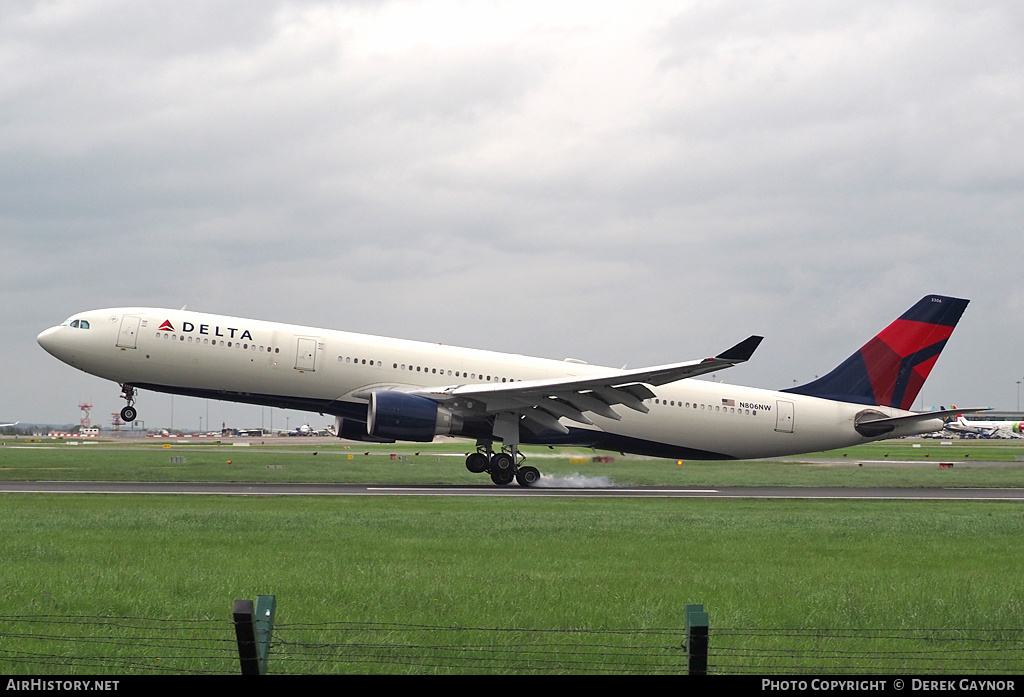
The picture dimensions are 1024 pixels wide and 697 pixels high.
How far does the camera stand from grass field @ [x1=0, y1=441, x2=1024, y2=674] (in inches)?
500

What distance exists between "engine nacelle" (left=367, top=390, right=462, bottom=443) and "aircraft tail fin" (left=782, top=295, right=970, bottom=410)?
1600cm

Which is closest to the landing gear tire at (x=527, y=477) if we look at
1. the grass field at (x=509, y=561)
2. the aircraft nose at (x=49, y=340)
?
the grass field at (x=509, y=561)

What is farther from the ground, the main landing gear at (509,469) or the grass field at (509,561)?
the main landing gear at (509,469)

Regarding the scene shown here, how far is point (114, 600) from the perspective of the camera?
12.9m

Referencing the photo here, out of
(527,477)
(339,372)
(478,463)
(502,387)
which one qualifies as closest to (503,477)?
(527,477)

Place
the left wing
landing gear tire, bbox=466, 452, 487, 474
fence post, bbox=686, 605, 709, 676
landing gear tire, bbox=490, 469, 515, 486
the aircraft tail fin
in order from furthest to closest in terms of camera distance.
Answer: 1. the aircraft tail fin
2. landing gear tire, bbox=466, 452, 487, 474
3. landing gear tire, bbox=490, 469, 515, 486
4. the left wing
5. fence post, bbox=686, 605, 709, 676

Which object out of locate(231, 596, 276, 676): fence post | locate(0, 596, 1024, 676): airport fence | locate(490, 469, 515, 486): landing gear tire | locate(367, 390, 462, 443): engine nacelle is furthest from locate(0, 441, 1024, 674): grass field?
locate(490, 469, 515, 486): landing gear tire

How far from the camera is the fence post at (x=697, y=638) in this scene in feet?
23.6

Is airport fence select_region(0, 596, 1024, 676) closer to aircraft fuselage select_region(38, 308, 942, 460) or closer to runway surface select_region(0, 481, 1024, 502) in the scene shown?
runway surface select_region(0, 481, 1024, 502)

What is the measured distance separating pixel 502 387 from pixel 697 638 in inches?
1098

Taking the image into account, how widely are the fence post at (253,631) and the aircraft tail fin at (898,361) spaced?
36894 mm

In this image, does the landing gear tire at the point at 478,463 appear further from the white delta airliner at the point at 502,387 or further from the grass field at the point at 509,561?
the grass field at the point at 509,561

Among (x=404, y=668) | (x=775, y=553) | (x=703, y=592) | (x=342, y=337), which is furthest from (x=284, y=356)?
(x=404, y=668)
